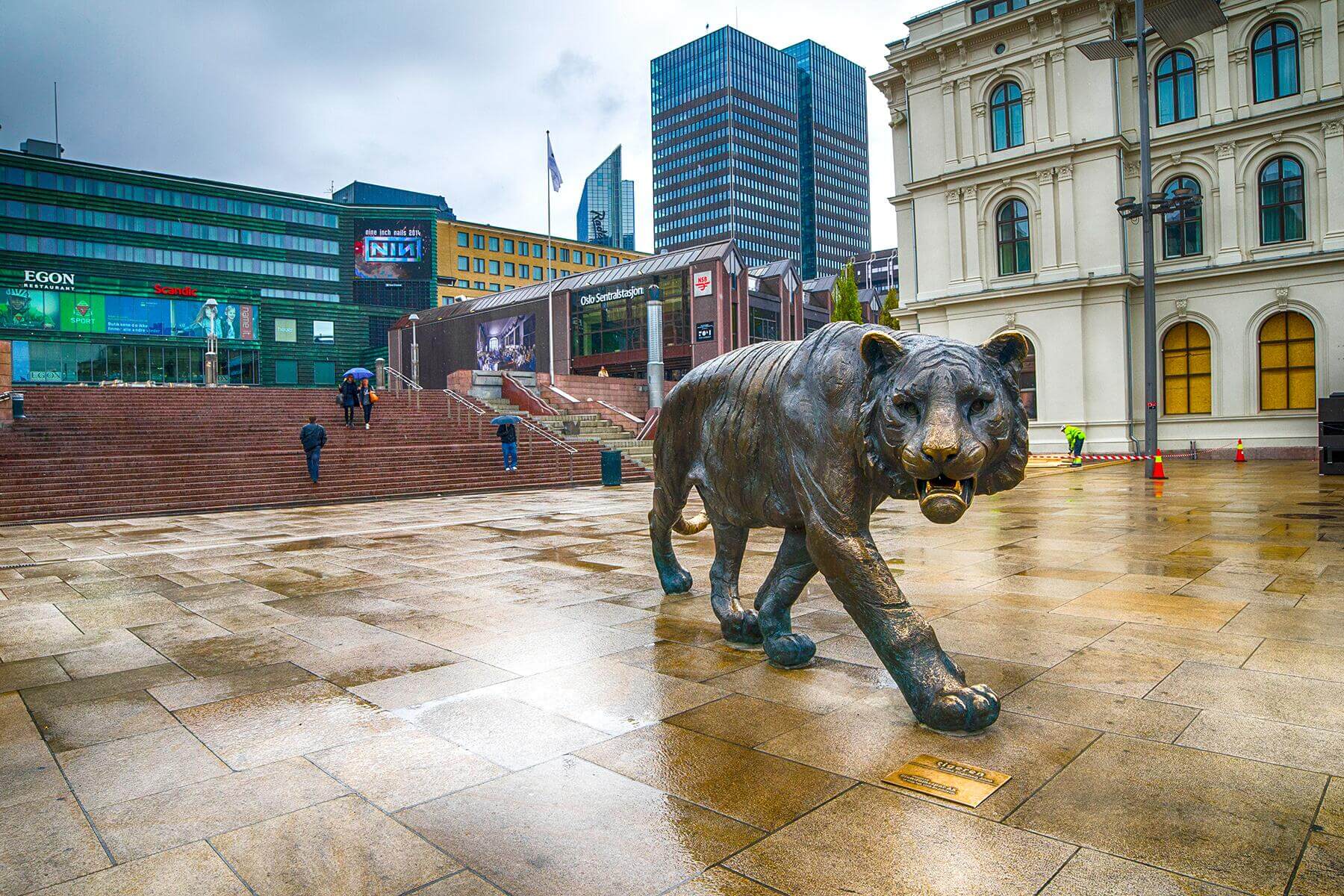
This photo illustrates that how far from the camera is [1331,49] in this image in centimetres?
2591

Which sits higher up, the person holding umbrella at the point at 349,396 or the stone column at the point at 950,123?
the stone column at the point at 950,123

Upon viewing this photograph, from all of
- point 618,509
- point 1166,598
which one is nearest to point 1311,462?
point 618,509

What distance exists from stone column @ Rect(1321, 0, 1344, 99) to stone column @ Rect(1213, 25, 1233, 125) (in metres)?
2.42

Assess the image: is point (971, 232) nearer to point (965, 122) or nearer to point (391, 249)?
point (965, 122)

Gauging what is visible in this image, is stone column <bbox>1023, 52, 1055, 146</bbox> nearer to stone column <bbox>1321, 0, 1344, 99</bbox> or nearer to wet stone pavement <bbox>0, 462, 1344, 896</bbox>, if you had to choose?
stone column <bbox>1321, 0, 1344, 99</bbox>

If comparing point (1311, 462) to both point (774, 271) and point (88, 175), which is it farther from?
point (88, 175)

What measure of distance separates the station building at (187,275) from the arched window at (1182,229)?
55.0 m

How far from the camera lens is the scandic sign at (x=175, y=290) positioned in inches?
2586

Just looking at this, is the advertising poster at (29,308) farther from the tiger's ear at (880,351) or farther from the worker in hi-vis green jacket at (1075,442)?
the tiger's ear at (880,351)

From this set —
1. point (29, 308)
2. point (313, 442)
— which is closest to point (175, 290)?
point (29, 308)

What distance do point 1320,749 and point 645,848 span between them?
2.54m

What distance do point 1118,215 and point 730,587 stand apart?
29.7 metres

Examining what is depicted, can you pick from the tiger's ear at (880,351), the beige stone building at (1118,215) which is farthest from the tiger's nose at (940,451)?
the beige stone building at (1118,215)

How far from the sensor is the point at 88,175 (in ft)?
209
